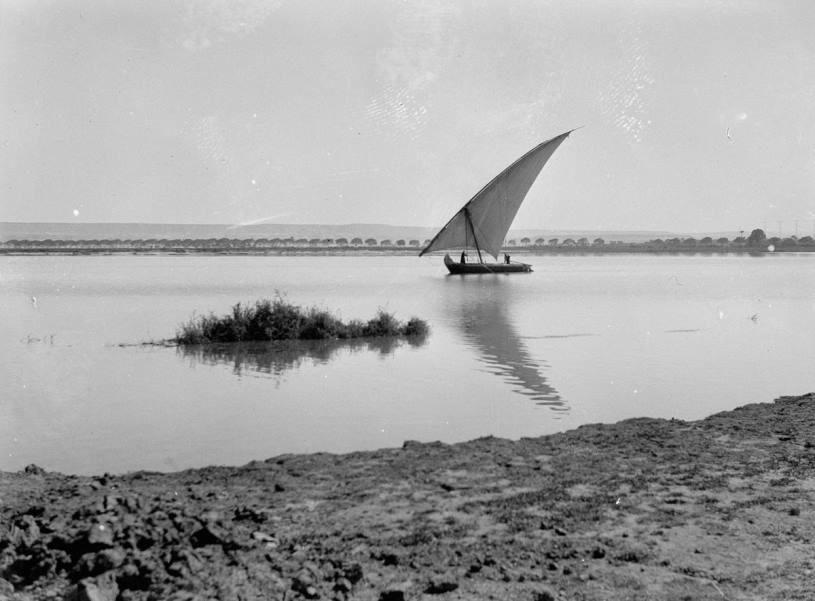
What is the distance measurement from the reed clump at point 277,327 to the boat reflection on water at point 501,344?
220 centimetres

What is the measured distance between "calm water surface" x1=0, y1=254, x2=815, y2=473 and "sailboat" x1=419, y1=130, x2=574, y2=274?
20041 mm

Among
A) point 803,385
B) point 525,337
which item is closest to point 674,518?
point 803,385

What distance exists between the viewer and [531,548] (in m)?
5.80

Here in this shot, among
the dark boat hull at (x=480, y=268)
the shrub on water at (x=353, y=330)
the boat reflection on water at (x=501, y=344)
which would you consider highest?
the dark boat hull at (x=480, y=268)

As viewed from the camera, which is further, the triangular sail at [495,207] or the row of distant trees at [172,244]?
the row of distant trees at [172,244]

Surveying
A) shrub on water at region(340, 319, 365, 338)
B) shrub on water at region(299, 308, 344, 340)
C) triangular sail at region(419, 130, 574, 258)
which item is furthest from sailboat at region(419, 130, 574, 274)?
shrub on water at region(299, 308, 344, 340)

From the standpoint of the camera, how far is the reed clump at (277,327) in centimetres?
1959

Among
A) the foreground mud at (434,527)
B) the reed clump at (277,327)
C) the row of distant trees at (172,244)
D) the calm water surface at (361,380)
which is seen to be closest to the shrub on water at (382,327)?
the reed clump at (277,327)

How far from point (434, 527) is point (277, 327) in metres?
14.2

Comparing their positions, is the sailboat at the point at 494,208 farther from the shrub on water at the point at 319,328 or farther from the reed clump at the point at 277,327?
the shrub on water at the point at 319,328

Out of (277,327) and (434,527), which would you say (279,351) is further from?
(434,527)

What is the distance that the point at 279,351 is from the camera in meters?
18.3

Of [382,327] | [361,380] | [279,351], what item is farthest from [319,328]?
[361,380]

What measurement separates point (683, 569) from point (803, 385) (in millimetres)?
9983
